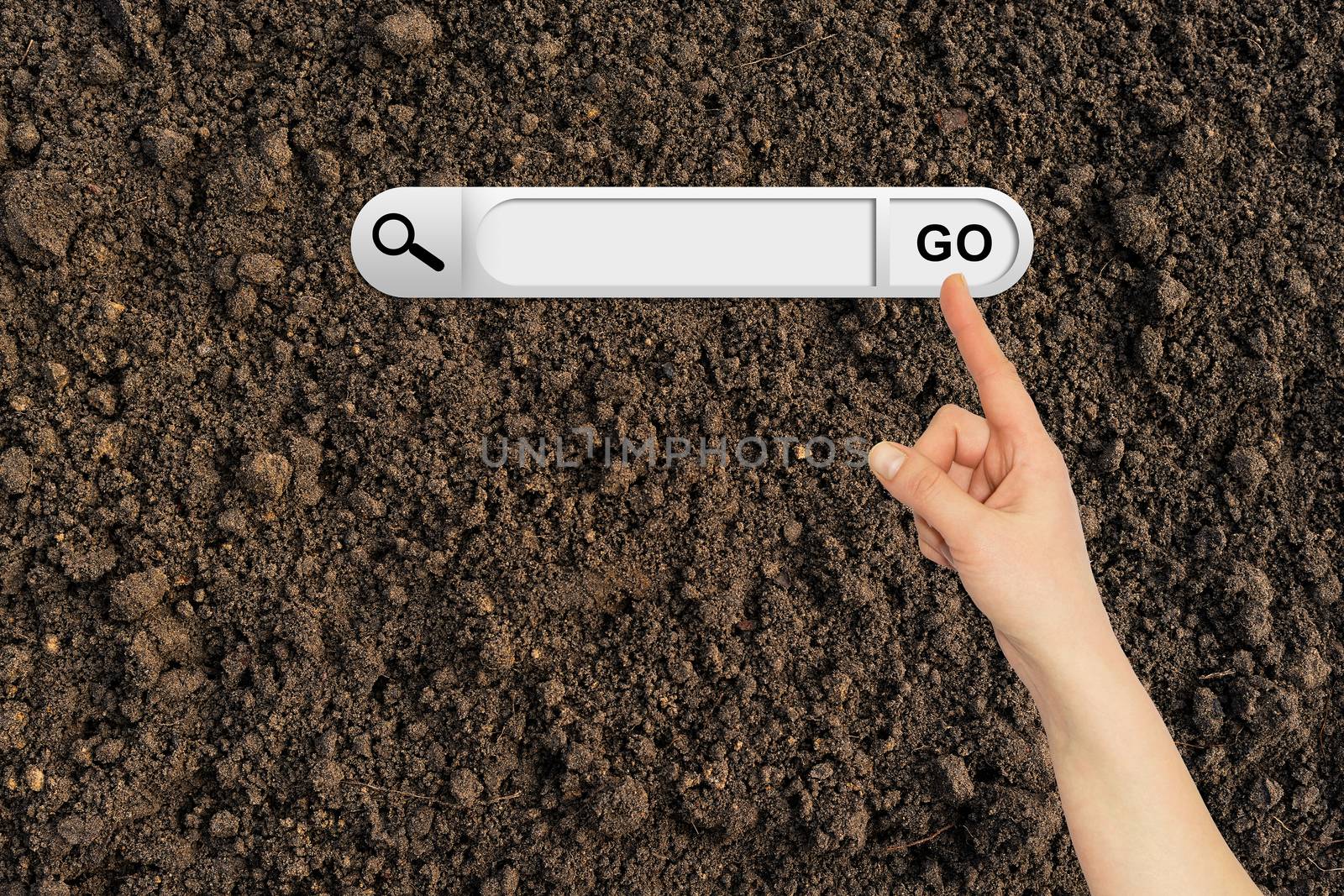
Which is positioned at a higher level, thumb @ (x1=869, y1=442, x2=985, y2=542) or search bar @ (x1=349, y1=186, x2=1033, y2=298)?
search bar @ (x1=349, y1=186, x2=1033, y2=298)

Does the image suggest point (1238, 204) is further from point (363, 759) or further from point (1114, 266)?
point (363, 759)

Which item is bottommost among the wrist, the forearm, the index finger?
the forearm

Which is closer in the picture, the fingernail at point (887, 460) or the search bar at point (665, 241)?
the fingernail at point (887, 460)

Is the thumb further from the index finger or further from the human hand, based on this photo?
the index finger

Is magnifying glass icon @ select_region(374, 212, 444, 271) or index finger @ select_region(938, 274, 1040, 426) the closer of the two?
index finger @ select_region(938, 274, 1040, 426)

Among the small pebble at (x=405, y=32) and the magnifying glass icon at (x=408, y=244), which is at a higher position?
the small pebble at (x=405, y=32)

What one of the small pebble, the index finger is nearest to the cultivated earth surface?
the small pebble

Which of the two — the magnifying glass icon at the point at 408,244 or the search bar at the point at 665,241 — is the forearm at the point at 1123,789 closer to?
the search bar at the point at 665,241

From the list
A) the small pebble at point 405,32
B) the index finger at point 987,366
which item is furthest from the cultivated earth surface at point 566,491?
the index finger at point 987,366
